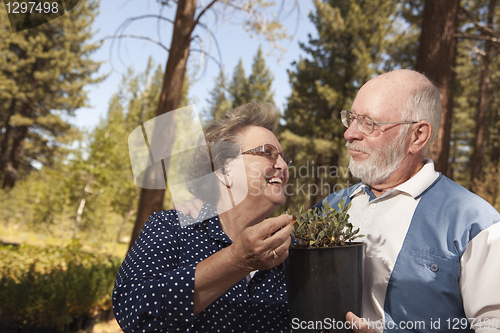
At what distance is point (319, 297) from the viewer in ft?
4.22

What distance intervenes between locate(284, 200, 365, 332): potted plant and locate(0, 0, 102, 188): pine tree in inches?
962

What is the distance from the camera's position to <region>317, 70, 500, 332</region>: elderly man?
142 centimetres

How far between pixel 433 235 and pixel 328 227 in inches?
22.0

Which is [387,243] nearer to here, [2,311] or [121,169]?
[2,311]

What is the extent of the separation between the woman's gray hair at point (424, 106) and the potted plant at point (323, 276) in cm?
79

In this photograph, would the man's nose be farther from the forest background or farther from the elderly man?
the forest background

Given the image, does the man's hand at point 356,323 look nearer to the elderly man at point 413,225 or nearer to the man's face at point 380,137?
the elderly man at point 413,225

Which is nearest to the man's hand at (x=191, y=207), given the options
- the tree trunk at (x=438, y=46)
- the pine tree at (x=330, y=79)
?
the tree trunk at (x=438, y=46)

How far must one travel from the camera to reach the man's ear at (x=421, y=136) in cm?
182

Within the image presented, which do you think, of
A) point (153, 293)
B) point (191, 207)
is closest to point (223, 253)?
point (153, 293)

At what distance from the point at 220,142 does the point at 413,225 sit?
109 cm

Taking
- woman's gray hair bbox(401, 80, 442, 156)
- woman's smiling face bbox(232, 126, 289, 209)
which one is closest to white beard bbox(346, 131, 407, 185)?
woman's gray hair bbox(401, 80, 442, 156)

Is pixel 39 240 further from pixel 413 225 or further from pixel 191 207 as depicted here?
pixel 413 225

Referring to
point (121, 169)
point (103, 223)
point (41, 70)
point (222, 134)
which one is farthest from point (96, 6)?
point (222, 134)
